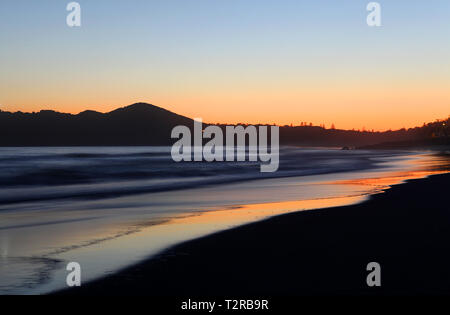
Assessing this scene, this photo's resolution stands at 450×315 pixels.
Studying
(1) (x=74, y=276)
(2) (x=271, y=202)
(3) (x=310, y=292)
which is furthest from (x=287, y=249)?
(2) (x=271, y=202)

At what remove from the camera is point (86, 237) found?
1185cm

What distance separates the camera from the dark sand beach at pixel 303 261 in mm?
7590

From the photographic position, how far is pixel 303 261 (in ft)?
30.1

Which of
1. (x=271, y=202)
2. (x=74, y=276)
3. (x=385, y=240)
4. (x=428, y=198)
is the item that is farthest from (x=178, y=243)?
(x=428, y=198)

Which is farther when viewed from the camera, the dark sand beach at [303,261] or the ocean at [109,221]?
the ocean at [109,221]

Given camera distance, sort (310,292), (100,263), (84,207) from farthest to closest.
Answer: (84,207) → (100,263) → (310,292)

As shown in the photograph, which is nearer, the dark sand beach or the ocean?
the dark sand beach

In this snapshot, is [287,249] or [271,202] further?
[271,202]

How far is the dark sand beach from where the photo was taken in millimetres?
7590

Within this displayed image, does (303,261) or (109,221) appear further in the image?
(109,221)

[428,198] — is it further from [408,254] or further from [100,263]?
[100,263]

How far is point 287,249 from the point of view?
33.7ft
